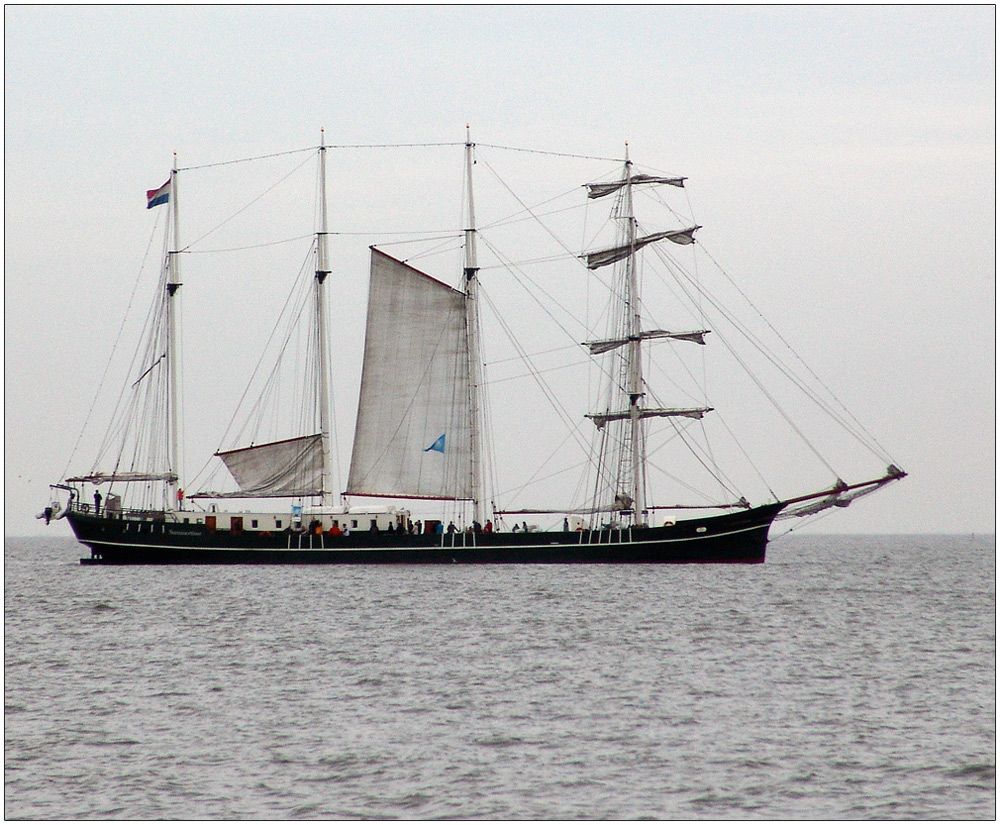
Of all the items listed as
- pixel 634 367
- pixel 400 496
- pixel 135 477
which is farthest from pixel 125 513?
pixel 634 367

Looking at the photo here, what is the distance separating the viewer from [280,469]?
278ft

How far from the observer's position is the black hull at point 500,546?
254 feet

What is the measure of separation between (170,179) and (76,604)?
111 ft

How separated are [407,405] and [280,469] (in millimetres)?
8769

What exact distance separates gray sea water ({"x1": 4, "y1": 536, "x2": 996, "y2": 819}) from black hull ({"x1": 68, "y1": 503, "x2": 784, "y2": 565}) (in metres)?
16.3

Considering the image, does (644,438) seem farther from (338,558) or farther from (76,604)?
(76,604)

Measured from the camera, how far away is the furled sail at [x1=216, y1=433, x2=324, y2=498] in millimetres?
84500

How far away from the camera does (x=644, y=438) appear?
80.7 metres

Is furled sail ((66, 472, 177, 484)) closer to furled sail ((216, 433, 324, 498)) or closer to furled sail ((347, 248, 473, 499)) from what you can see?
furled sail ((216, 433, 324, 498))

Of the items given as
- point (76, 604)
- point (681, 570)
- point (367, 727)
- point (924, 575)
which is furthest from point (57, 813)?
point (924, 575)

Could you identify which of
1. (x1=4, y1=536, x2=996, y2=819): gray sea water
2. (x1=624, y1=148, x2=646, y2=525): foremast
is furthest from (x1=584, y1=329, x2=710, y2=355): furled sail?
(x1=4, y1=536, x2=996, y2=819): gray sea water

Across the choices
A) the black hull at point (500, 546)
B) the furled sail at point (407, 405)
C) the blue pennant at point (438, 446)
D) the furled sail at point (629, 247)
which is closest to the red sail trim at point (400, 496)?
the furled sail at point (407, 405)

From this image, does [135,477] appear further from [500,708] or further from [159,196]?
[500,708]

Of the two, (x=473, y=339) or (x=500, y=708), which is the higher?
(x=473, y=339)
